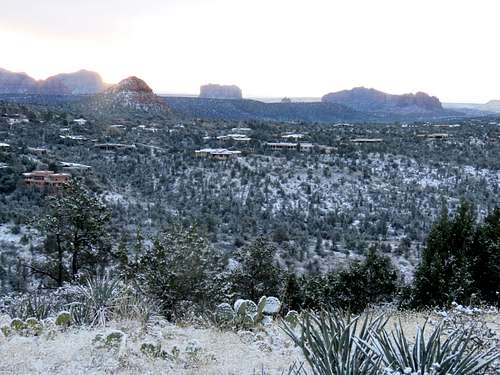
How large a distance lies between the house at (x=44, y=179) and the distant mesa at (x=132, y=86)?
2693 inches

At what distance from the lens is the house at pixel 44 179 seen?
28859 mm

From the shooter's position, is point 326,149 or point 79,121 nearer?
point 326,149

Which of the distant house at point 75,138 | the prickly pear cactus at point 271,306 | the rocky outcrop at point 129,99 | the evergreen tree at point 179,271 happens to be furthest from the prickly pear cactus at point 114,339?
the rocky outcrop at point 129,99

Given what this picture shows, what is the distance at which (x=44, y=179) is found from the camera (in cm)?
2945

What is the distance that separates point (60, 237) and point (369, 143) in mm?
39854

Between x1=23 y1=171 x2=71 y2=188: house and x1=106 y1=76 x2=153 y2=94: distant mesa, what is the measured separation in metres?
68.4

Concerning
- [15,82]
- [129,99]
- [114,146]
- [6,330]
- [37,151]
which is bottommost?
[114,146]

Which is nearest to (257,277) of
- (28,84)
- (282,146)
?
(282,146)

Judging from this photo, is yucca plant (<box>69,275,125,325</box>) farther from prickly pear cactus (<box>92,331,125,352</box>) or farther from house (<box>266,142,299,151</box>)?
house (<box>266,142,299,151</box>)

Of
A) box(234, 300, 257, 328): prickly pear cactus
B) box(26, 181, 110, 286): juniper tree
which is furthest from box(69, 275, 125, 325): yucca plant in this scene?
box(26, 181, 110, 286): juniper tree

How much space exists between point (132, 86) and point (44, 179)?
70.6 m

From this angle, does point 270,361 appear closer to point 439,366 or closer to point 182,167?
point 439,366

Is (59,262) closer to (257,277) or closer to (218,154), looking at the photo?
(257,277)

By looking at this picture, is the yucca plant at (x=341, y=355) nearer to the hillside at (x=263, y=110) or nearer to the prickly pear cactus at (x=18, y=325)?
the prickly pear cactus at (x=18, y=325)
